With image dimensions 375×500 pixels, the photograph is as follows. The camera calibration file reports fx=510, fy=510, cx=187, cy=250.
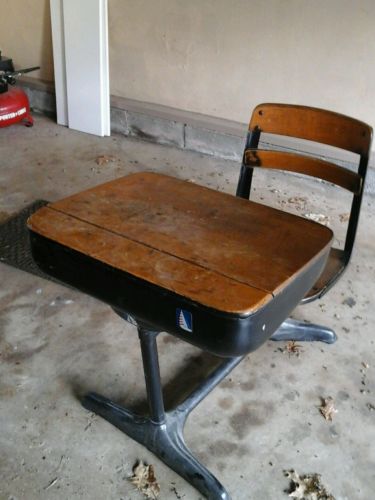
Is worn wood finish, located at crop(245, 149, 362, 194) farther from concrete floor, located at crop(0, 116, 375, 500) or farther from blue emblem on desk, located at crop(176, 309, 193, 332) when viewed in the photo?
blue emblem on desk, located at crop(176, 309, 193, 332)

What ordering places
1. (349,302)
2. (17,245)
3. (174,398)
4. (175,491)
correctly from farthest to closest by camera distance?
(17,245) < (349,302) < (174,398) < (175,491)

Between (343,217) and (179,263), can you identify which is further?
(343,217)

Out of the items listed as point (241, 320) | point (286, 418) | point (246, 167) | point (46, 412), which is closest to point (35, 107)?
point (246, 167)

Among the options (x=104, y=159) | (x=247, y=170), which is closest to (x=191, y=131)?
(x=104, y=159)

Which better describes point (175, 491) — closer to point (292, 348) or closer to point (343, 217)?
point (292, 348)

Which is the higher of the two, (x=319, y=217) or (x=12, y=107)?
(x=12, y=107)

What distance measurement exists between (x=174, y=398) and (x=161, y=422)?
0.22 meters

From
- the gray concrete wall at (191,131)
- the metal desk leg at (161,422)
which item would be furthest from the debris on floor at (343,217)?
the metal desk leg at (161,422)

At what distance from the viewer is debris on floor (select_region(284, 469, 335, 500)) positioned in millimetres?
1485

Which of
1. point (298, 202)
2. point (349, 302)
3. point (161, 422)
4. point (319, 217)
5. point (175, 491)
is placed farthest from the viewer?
point (298, 202)

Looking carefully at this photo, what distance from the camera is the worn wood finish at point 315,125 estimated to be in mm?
1766

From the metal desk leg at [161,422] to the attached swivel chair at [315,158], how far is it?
54cm

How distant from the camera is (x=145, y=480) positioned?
4.93 ft

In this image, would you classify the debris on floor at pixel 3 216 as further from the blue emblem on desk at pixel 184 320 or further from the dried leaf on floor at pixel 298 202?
the blue emblem on desk at pixel 184 320
